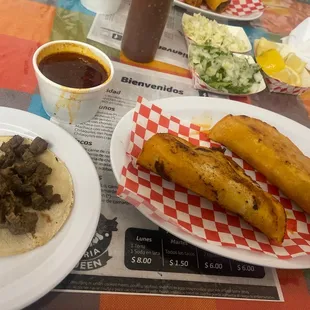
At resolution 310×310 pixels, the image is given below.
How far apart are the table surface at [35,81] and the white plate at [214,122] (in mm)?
97

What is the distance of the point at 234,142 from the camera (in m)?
1.00

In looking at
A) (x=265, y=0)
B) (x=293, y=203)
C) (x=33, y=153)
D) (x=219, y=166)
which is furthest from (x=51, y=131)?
(x=265, y=0)

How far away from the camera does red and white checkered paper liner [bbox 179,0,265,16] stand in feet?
5.33

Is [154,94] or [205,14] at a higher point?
[205,14]

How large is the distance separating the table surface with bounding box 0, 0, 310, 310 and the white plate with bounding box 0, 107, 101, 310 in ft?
0.23

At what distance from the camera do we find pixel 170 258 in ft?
2.67

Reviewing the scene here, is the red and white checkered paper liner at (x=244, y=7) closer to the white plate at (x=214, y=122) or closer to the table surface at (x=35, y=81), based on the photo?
the table surface at (x=35, y=81)

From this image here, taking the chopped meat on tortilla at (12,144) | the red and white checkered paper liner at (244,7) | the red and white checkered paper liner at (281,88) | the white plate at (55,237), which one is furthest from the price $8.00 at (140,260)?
the red and white checkered paper liner at (244,7)

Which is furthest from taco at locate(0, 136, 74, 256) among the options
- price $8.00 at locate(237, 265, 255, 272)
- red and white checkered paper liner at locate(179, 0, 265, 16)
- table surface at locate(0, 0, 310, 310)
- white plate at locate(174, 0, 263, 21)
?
red and white checkered paper liner at locate(179, 0, 265, 16)

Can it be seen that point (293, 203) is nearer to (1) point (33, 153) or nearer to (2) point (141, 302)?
(2) point (141, 302)

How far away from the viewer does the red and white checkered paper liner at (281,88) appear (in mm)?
1333

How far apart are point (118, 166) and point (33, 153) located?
7.3 inches

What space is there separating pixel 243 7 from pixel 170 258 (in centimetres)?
127

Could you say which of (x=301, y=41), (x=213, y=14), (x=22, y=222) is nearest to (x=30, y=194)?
(x=22, y=222)
